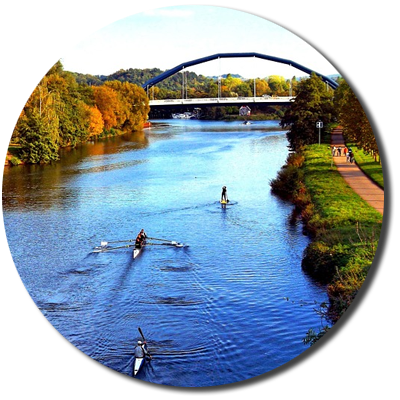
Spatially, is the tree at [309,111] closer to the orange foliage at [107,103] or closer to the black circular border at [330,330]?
the orange foliage at [107,103]

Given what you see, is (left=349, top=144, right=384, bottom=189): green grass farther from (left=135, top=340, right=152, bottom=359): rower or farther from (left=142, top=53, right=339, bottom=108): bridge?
(left=142, top=53, right=339, bottom=108): bridge

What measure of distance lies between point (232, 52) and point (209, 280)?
19.9 meters

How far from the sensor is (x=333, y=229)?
9.46 metres

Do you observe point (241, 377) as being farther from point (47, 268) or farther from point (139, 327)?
point (47, 268)

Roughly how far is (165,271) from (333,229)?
214 centimetres

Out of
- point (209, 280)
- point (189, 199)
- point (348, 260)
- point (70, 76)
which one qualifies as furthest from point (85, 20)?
point (348, 260)

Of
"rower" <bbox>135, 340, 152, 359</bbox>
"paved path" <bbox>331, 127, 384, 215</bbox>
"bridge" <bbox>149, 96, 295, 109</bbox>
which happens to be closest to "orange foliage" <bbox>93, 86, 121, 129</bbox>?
"bridge" <bbox>149, 96, 295, 109</bbox>

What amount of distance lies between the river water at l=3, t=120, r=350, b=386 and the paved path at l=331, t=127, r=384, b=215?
114 cm

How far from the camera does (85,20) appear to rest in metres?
26.5

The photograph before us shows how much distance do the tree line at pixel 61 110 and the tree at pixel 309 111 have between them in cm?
577

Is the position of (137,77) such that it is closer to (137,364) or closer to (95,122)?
(95,122)

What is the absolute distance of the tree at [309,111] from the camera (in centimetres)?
1764

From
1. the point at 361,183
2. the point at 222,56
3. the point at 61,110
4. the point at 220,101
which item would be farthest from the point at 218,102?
the point at 361,183

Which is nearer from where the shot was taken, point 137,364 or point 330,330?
point 330,330
